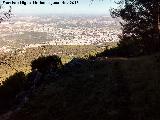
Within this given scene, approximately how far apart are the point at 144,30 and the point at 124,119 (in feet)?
88.3

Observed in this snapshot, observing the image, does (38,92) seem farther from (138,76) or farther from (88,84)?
(138,76)

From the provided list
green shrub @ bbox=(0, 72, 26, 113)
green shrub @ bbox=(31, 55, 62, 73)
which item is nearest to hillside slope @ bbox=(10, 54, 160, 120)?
green shrub @ bbox=(0, 72, 26, 113)

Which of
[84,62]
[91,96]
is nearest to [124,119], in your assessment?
[91,96]

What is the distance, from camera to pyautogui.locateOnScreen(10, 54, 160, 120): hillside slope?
11125 millimetres

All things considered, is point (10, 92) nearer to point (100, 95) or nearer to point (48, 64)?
point (48, 64)

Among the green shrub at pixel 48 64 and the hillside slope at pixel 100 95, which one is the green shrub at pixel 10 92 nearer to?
the green shrub at pixel 48 64

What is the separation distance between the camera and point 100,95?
13242 mm

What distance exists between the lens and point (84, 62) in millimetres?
20578

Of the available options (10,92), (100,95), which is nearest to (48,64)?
(10,92)

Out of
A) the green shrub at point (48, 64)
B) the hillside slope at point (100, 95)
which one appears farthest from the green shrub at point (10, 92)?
the hillside slope at point (100, 95)

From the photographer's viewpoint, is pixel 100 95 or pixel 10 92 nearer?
pixel 100 95

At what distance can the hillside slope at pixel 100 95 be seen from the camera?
11125 mm

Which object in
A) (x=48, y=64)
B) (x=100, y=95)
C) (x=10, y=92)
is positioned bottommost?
(x=10, y=92)

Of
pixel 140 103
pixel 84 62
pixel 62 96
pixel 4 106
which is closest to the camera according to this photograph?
pixel 140 103
